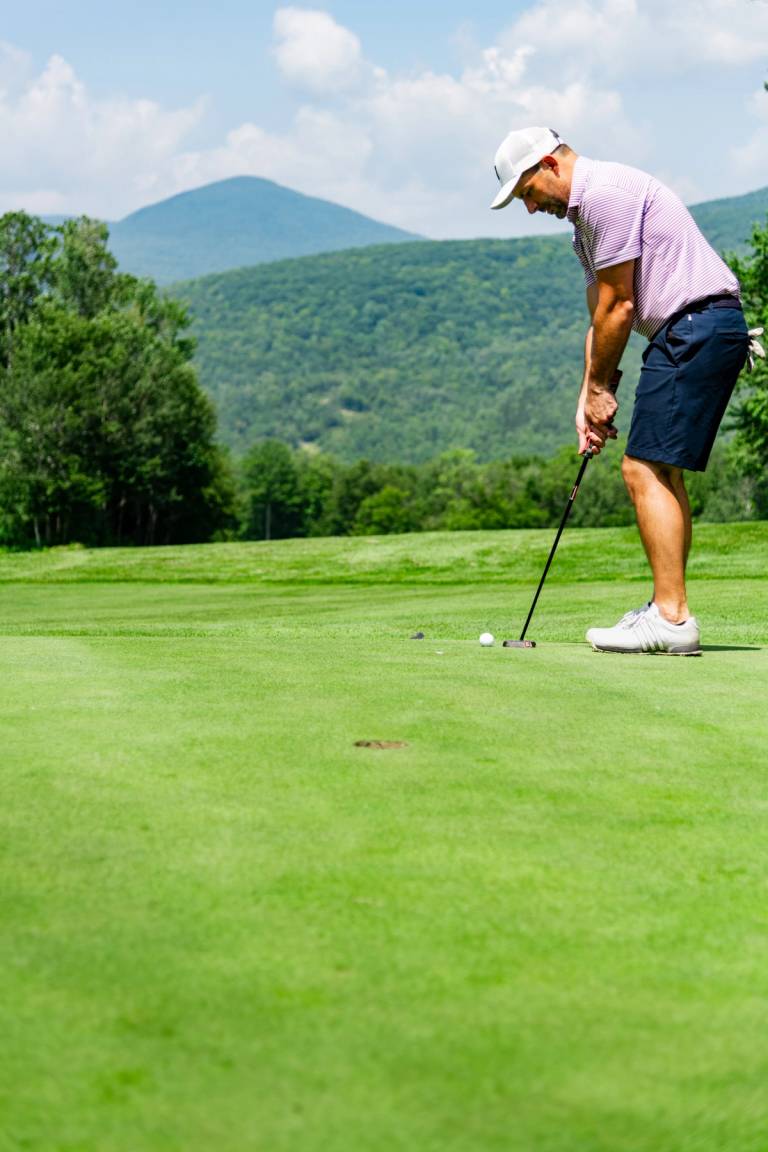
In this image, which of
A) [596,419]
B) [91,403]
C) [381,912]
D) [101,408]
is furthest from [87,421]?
[381,912]

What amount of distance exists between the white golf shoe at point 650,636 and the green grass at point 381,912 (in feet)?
3.94

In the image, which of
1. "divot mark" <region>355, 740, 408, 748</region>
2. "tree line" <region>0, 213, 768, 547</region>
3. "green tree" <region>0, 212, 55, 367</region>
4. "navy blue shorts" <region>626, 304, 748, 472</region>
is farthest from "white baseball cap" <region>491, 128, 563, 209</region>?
"green tree" <region>0, 212, 55, 367</region>

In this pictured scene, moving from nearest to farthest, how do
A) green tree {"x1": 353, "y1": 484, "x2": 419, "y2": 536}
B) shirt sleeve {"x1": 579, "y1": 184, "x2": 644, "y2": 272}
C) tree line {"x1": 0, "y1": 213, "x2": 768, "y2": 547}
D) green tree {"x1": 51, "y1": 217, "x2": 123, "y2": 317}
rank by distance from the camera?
1. shirt sleeve {"x1": 579, "y1": 184, "x2": 644, "y2": 272}
2. tree line {"x1": 0, "y1": 213, "x2": 768, "y2": 547}
3. green tree {"x1": 51, "y1": 217, "x2": 123, "y2": 317}
4. green tree {"x1": 353, "y1": 484, "x2": 419, "y2": 536}

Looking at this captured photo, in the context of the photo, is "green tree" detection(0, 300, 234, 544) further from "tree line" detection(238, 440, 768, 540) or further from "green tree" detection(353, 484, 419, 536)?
"green tree" detection(353, 484, 419, 536)

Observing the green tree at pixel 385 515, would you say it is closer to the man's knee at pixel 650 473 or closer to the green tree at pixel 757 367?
the green tree at pixel 757 367

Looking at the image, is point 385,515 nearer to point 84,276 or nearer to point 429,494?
point 429,494

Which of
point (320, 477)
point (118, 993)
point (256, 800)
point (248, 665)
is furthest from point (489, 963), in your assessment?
point (320, 477)

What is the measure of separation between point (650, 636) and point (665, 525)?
55 cm

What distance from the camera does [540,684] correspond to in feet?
15.6

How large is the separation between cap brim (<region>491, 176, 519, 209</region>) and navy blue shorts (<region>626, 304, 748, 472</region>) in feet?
3.26

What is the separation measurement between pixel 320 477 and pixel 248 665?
130120 mm

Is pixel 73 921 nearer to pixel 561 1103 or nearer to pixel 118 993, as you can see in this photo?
pixel 118 993

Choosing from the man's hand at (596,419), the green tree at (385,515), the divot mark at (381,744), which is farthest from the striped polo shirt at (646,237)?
the green tree at (385,515)

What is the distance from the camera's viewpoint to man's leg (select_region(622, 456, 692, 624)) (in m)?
6.32
